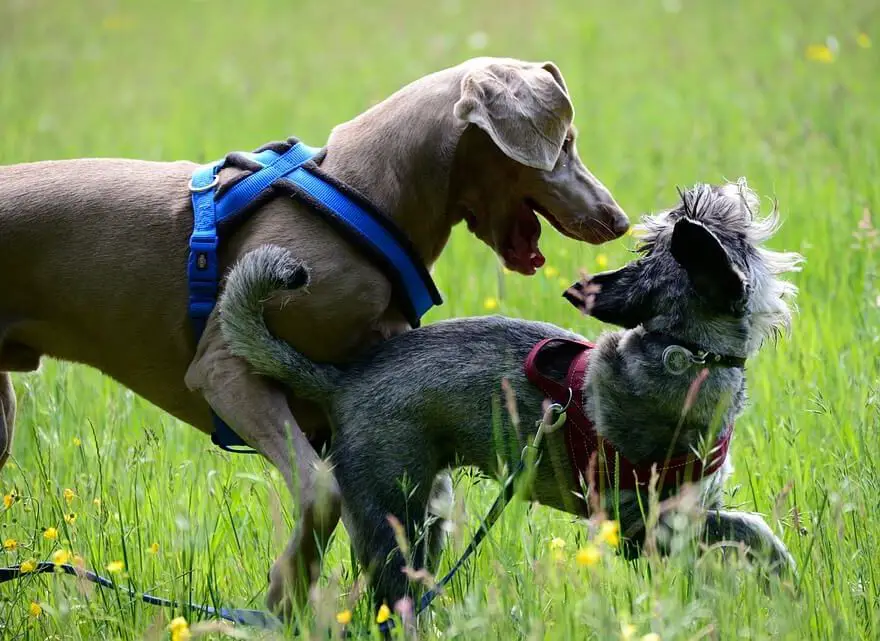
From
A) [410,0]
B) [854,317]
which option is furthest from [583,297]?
[410,0]

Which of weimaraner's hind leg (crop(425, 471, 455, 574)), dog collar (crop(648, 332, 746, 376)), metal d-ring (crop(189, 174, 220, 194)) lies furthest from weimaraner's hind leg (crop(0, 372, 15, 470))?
dog collar (crop(648, 332, 746, 376))

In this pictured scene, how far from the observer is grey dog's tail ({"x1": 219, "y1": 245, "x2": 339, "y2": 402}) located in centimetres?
338

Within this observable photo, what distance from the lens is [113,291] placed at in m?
3.80

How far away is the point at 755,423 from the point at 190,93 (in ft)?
26.4

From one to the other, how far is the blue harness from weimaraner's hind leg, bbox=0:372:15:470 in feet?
2.75

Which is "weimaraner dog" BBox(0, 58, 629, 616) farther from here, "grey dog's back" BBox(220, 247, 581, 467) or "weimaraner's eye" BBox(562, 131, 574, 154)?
"grey dog's back" BBox(220, 247, 581, 467)

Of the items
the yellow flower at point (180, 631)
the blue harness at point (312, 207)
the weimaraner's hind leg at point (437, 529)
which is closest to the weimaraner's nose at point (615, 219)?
the blue harness at point (312, 207)

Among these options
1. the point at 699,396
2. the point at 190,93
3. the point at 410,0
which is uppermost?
the point at 410,0

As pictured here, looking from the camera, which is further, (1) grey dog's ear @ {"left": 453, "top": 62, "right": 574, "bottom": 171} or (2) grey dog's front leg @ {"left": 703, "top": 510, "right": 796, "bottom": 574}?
(1) grey dog's ear @ {"left": 453, "top": 62, "right": 574, "bottom": 171}

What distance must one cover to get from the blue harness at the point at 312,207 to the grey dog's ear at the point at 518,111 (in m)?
0.42

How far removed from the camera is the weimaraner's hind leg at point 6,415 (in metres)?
4.19

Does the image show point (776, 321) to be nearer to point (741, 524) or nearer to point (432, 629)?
point (741, 524)

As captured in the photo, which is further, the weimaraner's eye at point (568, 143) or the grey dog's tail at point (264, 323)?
the weimaraner's eye at point (568, 143)

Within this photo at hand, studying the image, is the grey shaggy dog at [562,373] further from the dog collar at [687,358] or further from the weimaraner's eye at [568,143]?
the weimaraner's eye at [568,143]
